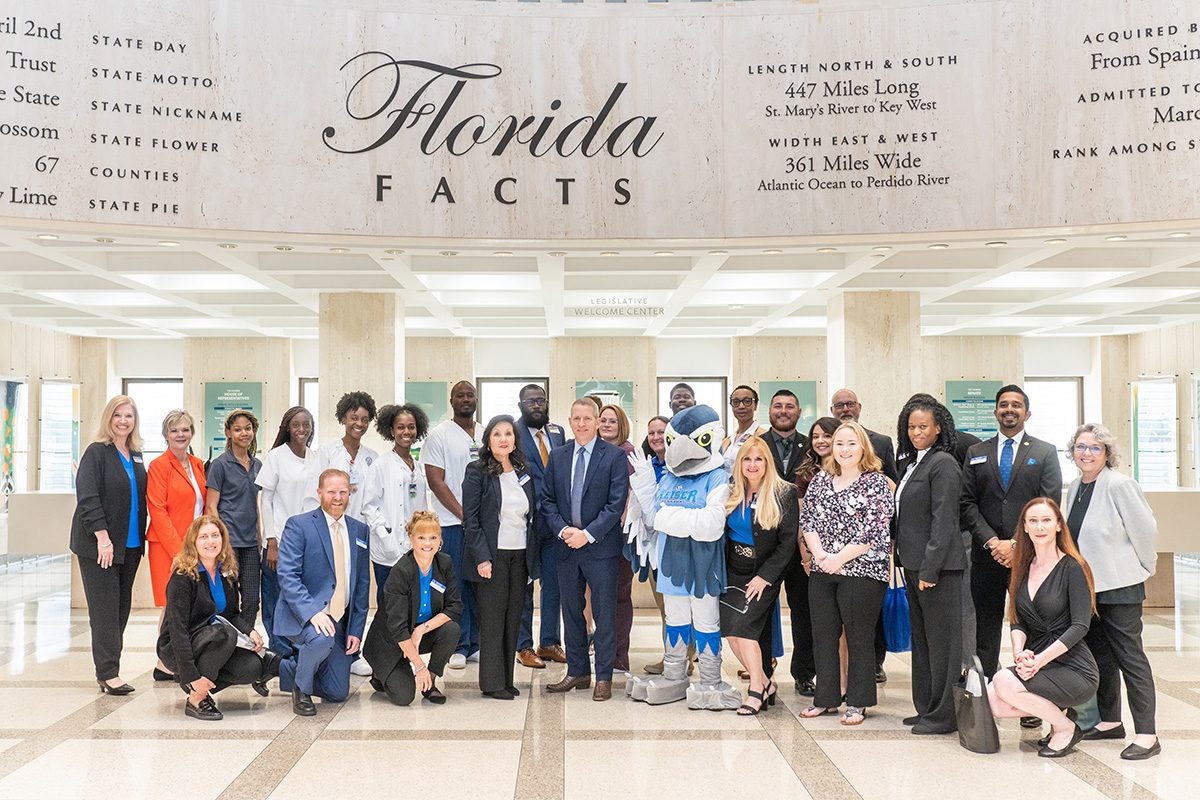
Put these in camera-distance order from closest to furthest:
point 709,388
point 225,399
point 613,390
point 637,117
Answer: point 637,117
point 613,390
point 225,399
point 709,388

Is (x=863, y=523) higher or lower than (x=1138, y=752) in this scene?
higher

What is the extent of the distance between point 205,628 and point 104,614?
939 millimetres

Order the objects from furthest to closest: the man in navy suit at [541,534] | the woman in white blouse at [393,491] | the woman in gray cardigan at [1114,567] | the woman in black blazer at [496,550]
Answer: the woman in white blouse at [393,491] < the man in navy suit at [541,534] < the woman in black blazer at [496,550] < the woman in gray cardigan at [1114,567]

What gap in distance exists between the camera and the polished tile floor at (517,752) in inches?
157

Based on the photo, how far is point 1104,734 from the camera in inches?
185

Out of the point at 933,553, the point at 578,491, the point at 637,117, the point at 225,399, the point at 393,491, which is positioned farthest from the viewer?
the point at 225,399

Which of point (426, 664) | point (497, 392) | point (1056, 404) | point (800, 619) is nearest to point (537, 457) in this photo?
point (426, 664)

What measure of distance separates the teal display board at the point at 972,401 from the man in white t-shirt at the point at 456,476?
1074cm

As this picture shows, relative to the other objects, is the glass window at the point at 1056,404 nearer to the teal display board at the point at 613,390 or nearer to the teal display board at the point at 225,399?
the teal display board at the point at 613,390

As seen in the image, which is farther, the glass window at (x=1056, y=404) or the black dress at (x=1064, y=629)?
the glass window at (x=1056, y=404)

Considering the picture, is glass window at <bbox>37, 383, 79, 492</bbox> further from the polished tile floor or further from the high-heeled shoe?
the high-heeled shoe

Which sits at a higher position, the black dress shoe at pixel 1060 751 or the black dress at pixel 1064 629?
the black dress at pixel 1064 629

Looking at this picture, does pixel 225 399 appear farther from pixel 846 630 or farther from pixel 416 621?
pixel 846 630

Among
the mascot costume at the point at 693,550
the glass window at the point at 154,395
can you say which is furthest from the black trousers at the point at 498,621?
the glass window at the point at 154,395
